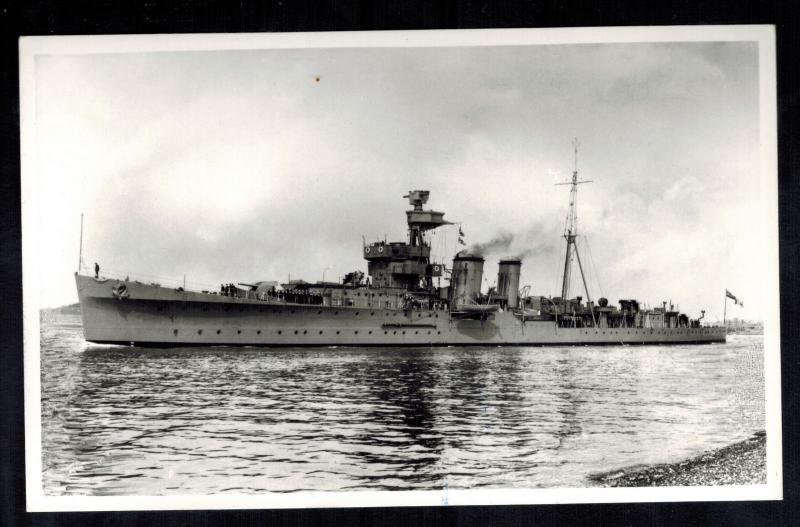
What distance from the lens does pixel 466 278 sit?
691 inches

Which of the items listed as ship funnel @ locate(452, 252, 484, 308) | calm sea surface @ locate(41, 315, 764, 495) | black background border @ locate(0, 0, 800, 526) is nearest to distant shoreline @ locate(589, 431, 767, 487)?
calm sea surface @ locate(41, 315, 764, 495)

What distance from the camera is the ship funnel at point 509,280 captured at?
13.4 meters

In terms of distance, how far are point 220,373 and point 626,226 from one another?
7315 mm

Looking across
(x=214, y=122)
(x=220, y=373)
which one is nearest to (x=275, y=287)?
(x=220, y=373)

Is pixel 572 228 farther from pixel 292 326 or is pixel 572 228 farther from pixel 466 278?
pixel 292 326

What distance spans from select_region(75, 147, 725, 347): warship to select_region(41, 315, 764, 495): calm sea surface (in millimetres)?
1770

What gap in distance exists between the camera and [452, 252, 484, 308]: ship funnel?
13070 millimetres

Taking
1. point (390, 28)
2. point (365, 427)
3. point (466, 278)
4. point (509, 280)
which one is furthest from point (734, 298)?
point (466, 278)

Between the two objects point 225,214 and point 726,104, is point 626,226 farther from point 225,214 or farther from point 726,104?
point 225,214

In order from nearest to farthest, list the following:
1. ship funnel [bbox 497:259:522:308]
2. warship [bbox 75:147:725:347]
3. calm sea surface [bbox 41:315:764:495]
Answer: calm sea surface [bbox 41:315:764:495]
warship [bbox 75:147:725:347]
ship funnel [bbox 497:259:522:308]

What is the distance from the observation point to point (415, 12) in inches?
298

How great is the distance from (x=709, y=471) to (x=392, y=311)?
1374 cm

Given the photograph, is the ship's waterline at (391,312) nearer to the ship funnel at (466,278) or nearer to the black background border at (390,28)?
the ship funnel at (466,278)

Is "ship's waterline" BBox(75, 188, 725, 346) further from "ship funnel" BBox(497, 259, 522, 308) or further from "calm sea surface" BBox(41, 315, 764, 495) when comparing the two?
"calm sea surface" BBox(41, 315, 764, 495)
